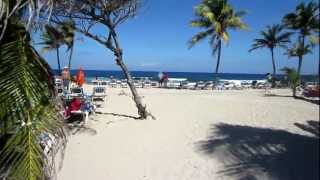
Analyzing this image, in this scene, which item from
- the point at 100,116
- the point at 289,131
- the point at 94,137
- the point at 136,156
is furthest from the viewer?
the point at 100,116

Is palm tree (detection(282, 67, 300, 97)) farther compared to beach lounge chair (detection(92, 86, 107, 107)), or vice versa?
palm tree (detection(282, 67, 300, 97))

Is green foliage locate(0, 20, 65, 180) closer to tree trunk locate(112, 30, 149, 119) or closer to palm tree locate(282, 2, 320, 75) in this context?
tree trunk locate(112, 30, 149, 119)

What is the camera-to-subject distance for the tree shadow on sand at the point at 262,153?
23.9 ft

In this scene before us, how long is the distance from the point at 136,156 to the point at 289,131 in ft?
14.5

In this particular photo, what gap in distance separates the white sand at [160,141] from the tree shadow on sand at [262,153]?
14cm

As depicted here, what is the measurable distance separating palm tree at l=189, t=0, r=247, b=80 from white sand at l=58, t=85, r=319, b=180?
59.0 feet

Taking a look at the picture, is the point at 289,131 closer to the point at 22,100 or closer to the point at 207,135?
the point at 207,135

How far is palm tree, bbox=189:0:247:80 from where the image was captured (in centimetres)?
3241

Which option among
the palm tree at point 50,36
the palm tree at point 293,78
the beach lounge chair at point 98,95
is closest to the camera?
the palm tree at point 50,36

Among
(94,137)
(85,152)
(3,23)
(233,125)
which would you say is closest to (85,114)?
(94,137)

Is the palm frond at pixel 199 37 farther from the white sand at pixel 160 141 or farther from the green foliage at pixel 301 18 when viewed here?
the white sand at pixel 160 141

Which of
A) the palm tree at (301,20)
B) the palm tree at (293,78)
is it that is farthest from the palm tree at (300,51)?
the palm tree at (293,78)

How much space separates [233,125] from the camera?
37.6ft

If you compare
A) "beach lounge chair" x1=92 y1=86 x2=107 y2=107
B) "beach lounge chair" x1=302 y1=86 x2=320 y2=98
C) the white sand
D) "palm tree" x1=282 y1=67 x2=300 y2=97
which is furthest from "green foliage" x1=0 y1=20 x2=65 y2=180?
"palm tree" x1=282 y1=67 x2=300 y2=97
